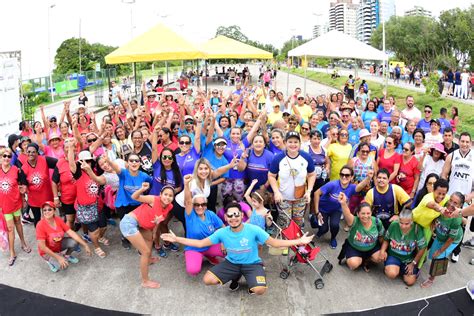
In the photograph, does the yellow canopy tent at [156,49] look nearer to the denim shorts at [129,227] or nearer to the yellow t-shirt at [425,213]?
the denim shorts at [129,227]

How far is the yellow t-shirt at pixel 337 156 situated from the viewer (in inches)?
243

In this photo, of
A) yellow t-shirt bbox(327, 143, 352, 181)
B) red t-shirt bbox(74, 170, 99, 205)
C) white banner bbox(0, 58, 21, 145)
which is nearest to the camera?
red t-shirt bbox(74, 170, 99, 205)

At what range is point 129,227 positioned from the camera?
4.56 metres

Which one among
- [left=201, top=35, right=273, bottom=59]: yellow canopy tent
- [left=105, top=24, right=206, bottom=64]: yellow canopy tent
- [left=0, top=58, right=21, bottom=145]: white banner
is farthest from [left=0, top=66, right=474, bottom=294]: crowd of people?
[left=201, top=35, right=273, bottom=59]: yellow canopy tent

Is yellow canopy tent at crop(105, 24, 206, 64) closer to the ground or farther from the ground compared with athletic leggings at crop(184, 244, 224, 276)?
farther from the ground

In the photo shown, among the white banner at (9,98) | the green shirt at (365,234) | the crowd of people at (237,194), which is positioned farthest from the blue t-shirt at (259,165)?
the white banner at (9,98)

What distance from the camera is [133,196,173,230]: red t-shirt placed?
4.80 meters

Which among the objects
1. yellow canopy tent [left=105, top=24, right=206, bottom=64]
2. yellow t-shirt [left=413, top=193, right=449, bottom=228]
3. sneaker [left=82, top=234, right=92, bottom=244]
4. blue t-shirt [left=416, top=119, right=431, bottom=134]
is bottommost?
sneaker [left=82, top=234, right=92, bottom=244]

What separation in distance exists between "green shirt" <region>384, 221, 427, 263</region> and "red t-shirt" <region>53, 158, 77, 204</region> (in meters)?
4.39

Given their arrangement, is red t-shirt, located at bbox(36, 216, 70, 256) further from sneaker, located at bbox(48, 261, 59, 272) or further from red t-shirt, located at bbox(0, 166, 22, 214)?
red t-shirt, located at bbox(0, 166, 22, 214)

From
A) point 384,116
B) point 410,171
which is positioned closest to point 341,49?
point 384,116

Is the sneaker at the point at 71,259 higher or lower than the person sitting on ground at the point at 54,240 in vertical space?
lower

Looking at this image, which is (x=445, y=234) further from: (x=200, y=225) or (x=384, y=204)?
(x=200, y=225)

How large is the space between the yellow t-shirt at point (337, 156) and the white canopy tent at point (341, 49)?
698 cm
